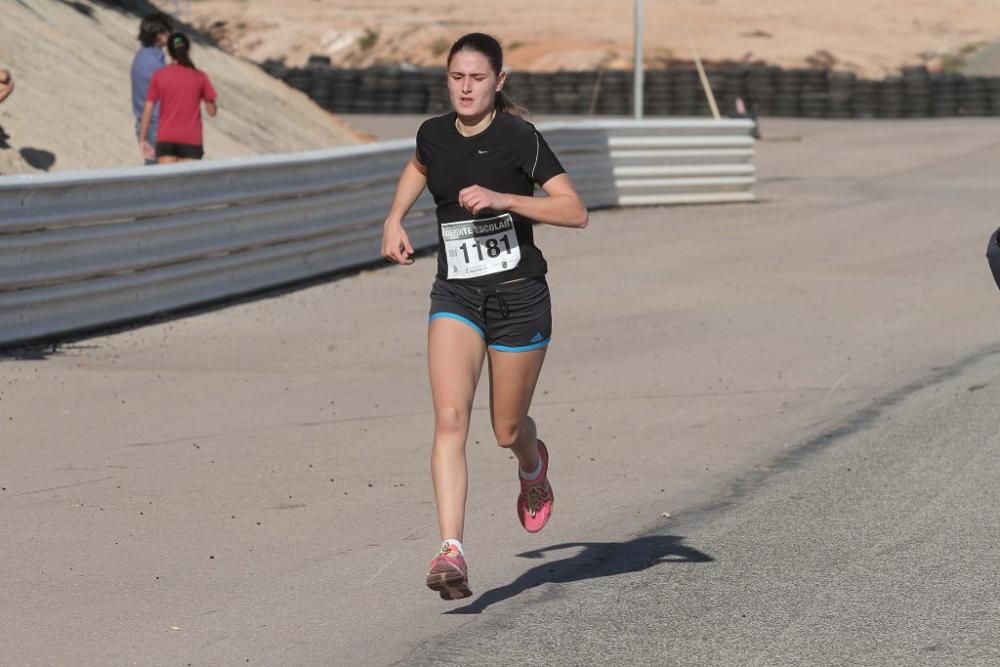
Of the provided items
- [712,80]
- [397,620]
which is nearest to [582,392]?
[397,620]

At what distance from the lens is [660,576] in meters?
6.39

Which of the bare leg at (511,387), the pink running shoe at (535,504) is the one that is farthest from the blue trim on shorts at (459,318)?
the pink running shoe at (535,504)

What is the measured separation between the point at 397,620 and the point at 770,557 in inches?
62.0

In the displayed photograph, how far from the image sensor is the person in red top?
15.1 meters

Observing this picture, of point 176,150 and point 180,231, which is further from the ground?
point 176,150

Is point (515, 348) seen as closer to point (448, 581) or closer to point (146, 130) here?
point (448, 581)

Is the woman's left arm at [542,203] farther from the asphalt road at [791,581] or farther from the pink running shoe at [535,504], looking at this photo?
the asphalt road at [791,581]

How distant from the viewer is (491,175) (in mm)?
6039

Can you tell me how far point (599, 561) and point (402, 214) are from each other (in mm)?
1491

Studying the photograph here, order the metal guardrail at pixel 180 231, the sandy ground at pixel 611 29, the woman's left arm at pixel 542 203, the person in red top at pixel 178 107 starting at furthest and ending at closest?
the sandy ground at pixel 611 29 → the person in red top at pixel 178 107 → the metal guardrail at pixel 180 231 → the woman's left arm at pixel 542 203

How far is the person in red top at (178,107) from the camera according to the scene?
595 inches

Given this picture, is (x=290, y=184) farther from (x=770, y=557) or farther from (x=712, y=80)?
(x=712, y=80)

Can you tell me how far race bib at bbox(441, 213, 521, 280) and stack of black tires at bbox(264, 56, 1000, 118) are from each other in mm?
38780

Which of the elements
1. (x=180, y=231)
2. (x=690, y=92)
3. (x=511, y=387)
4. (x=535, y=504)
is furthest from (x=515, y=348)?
(x=690, y=92)
